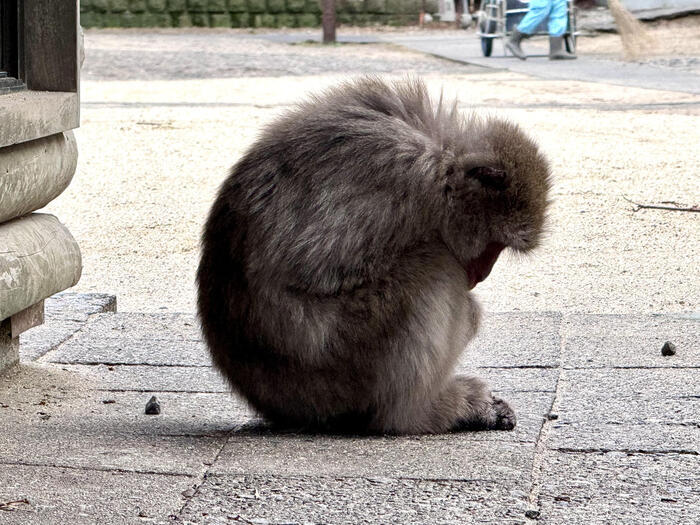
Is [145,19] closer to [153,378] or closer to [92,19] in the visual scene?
[92,19]

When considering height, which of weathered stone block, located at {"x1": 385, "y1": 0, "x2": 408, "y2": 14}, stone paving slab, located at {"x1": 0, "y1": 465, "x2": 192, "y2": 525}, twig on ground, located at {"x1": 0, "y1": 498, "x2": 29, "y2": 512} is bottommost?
stone paving slab, located at {"x1": 0, "y1": 465, "x2": 192, "y2": 525}

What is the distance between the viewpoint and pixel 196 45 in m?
21.5

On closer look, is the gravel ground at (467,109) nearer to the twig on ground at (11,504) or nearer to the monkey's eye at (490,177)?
the monkey's eye at (490,177)

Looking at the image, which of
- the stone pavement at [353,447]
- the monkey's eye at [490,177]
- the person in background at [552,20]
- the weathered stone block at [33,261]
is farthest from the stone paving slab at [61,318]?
the person in background at [552,20]

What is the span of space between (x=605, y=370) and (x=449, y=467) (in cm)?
128

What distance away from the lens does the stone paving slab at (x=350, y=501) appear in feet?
8.48

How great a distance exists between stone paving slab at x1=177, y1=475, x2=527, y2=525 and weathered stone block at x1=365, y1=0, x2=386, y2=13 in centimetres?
2485

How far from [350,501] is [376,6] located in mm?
25121

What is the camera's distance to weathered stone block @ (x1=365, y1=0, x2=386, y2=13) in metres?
26.9

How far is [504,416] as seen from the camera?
11.2 feet

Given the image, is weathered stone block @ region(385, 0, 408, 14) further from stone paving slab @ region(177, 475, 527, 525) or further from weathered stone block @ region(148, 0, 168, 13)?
stone paving slab @ region(177, 475, 527, 525)

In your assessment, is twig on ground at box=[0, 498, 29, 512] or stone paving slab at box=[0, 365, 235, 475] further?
stone paving slab at box=[0, 365, 235, 475]

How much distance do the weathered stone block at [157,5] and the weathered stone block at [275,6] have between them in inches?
89.8

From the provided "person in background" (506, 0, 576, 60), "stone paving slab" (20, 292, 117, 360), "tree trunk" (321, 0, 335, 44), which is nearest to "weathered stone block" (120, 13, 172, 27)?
"tree trunk" (321, 0, 335, 44)
